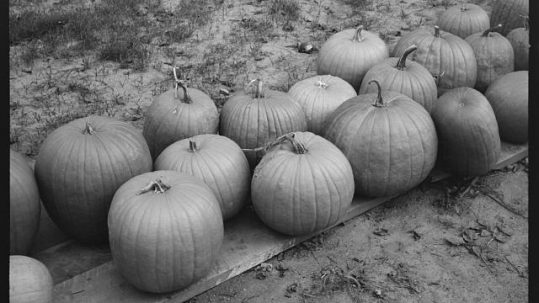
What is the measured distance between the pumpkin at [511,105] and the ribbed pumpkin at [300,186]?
5.56 feet

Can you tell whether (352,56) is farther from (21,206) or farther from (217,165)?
(21,206)

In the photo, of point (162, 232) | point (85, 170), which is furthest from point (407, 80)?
point (85, 170)

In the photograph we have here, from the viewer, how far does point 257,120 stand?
13.3 feet

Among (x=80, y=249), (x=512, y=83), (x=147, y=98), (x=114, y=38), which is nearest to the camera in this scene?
(x=80, y=249)

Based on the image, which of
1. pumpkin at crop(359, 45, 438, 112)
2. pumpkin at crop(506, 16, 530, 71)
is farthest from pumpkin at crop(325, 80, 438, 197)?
pumpkin at crop(506, 16, 530, 71)

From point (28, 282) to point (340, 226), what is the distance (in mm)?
2080

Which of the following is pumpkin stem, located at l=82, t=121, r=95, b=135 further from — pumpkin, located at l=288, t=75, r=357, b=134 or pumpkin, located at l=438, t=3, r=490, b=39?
pumpkin, located at l=438, t=3, r=490, b=39

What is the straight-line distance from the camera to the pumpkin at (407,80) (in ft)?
14.7

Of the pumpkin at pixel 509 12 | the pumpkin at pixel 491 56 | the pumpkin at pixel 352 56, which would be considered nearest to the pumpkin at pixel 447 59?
the pumpkin at pixel 491 56

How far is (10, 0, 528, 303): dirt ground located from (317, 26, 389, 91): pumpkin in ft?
2.73

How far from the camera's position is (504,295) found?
11.5 ft

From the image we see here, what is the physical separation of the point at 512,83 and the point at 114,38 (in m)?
4.16
